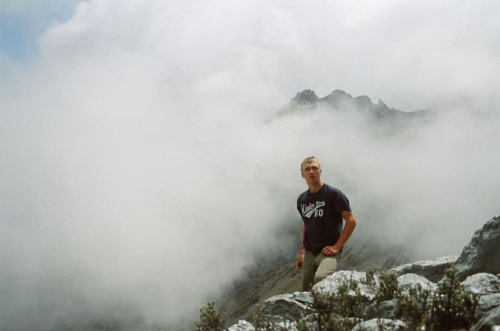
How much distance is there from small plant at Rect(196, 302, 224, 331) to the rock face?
574mm

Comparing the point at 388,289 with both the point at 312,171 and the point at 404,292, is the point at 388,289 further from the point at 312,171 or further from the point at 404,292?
the point at 312,171

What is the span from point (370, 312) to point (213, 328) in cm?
249

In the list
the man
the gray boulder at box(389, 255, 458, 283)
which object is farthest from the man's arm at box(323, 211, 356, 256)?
the gray boulder at box(389, 255, 458, 283)

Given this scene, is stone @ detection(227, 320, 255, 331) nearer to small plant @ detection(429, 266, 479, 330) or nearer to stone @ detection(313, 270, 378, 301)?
stone @ detection(313, 270, 378, 301)

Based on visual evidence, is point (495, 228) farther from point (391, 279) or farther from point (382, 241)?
point (382, 241)

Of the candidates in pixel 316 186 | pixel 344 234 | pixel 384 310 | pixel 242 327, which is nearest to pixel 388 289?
pixel 384 310

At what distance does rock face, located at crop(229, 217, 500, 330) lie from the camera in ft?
16.1

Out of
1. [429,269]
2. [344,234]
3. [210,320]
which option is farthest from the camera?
[429,269]

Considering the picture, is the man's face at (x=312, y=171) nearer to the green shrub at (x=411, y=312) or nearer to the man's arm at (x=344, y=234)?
the man's arm at (x=344, y=234)

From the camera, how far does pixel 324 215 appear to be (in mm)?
9445

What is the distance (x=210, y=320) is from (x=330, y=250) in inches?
178

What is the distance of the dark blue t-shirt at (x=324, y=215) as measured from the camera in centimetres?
925

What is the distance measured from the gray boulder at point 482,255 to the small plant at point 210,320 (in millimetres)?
6710

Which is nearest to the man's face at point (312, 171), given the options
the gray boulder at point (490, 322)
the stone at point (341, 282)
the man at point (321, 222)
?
the man at point (321, 222)
